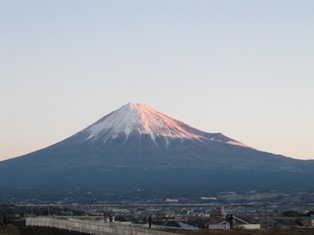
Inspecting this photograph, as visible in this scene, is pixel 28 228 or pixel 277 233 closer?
pixel 277 233

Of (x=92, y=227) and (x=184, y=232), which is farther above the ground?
(x=92, y=227)

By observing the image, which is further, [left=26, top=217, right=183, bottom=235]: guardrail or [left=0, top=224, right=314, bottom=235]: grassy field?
[left=0, top=224, right=314, bottom=235]: grassy field

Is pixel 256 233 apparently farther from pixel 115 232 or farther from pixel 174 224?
pixel 174 224

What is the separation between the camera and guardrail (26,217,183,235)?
A: 6212 cm

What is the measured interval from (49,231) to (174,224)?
1159 inches

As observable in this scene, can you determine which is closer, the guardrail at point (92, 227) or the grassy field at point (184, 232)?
the guardrail at point (92, 227)

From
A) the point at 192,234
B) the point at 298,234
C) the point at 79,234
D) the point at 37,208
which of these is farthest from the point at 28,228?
the point at 37,208

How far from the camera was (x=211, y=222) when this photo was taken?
337ft

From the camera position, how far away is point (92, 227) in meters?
71.4

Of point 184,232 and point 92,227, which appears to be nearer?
point 92,227

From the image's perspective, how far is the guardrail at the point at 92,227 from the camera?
62.1 metres

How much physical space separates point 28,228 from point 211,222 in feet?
81.2

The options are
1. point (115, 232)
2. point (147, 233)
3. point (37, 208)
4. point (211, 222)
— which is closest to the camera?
point (147, 233)

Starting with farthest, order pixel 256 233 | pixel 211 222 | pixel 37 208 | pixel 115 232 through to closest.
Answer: pixel 37 208, pixel 211 222, pixel 256 233, pixel 115 232
